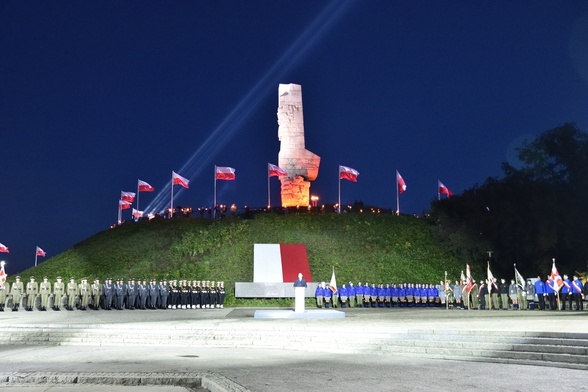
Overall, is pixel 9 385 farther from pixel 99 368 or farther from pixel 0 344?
pixel 0 344

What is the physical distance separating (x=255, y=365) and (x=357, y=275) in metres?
27.9

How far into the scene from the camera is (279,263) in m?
38.8

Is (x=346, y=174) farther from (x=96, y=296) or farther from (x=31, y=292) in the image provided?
(x=31, y=292)

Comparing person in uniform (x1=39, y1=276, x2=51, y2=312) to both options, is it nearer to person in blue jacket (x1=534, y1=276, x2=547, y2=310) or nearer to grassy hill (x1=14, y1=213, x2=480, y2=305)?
grassy hill (x1=14, y1=213, x2=480, y2=305)

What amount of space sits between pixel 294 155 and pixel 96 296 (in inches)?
1131

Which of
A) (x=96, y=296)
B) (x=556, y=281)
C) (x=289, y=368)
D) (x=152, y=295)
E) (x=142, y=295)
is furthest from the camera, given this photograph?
(x=152, y=295)

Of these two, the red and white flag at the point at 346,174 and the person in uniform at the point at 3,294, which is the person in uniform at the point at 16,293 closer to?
the person in uniform at the point at 3,294

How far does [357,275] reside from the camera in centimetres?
3906

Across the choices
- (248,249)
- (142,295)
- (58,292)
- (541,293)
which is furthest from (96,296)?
(541,293)

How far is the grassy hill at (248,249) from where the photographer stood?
129 feet

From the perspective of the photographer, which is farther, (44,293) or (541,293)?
(44,293)

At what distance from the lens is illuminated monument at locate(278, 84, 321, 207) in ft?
179

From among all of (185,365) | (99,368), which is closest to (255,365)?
(185,365)

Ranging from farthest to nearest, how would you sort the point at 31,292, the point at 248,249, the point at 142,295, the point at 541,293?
1. the point at 248,249
2. the point at 142,295
3. the point at 31,292
4. the point at 541,293
